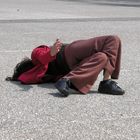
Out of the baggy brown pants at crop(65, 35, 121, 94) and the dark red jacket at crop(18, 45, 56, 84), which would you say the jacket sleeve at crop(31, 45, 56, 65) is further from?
the baggy brown pants at crop(65, 35, 121, 94)

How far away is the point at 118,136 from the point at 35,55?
7.47 feet

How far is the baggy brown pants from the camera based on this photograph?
23.4 ft

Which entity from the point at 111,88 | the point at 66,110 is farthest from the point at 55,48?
the point at 66,110

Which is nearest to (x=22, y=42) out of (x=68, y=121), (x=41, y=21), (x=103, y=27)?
(x=103, y=27)

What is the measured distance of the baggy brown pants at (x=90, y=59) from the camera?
7.12 meters

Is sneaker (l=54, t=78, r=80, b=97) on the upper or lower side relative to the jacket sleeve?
lower

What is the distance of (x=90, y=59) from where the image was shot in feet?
23.6

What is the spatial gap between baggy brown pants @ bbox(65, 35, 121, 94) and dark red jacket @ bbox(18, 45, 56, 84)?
0.84ft

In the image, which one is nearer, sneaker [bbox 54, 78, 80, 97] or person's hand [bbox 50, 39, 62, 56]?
sneaker [bbox 54, 78, 80, 97]

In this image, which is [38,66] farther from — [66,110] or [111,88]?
[66,110]

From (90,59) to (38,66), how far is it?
2.48 feet

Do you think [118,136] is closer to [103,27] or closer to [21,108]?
[21,108]

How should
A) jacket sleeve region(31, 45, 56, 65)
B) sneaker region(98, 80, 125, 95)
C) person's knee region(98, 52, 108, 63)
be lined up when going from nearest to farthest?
1. person's knee region(98, 52, 108, 63)
2. sneaker region(98, 80, 125, 95)
3. jacket sleeve region(31, 45, 56, 65)

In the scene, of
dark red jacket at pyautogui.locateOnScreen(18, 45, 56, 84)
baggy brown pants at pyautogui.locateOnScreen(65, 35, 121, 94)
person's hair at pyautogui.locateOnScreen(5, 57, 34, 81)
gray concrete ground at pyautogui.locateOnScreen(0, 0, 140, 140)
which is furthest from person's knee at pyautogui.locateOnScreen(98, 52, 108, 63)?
person's hair at pyautogui.locateOnScreen(5, 57, 34, 81)
